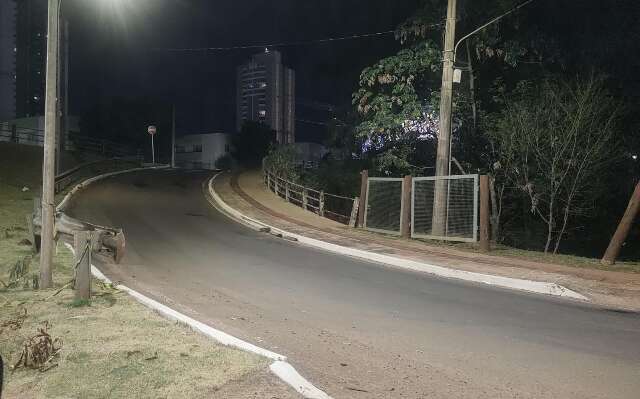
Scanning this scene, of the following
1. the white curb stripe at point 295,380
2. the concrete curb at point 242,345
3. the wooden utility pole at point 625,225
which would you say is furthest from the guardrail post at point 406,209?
the white curb stripe at point 295,380

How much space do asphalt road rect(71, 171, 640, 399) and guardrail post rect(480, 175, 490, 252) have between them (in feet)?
10.3

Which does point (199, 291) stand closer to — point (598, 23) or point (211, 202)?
point (211, 202)

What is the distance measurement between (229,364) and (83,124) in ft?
206

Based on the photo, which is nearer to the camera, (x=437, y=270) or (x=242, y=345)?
(x=242, y=345)

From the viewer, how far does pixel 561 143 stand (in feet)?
54.2

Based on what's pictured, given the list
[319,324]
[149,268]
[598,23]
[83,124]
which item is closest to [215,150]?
[83,124]

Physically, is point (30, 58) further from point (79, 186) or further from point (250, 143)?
point (79, 186)

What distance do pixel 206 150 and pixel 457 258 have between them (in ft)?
204

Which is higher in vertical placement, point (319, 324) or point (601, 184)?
point (601, 184)

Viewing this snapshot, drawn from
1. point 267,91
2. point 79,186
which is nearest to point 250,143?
point 79,186

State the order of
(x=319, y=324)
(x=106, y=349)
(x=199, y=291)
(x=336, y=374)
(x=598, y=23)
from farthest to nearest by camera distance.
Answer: (x=598, y=23), (x=199, y=291), (x=319, y=324), (x=106, y=349), (x=336, y=374)

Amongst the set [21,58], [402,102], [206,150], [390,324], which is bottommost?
[390,324]

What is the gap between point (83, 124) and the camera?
61031 millimetres

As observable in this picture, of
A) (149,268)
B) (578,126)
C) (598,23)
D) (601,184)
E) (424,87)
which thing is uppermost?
(598,23)
